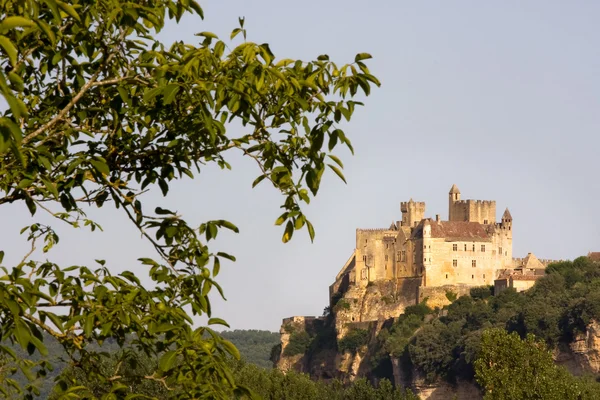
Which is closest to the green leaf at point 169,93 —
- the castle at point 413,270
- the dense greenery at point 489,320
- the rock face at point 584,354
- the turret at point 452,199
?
the dense greenery at point 489,320

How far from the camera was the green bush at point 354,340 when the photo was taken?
11431 cm

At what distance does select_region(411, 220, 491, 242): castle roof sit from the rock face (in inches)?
706

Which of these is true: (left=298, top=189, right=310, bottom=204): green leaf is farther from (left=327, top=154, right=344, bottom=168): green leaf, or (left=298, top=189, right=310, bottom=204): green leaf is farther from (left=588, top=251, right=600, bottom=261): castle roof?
(left=588, top=251, right=600, bottom=261): castle roof

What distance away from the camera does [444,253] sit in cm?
11006

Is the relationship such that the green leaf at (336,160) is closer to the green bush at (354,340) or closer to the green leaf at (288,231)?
the green leaf at (288,231)

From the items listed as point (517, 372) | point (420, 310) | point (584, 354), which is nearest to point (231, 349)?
point (517, 372)

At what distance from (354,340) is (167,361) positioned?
107 meters

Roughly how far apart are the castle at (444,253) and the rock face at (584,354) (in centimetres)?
1206

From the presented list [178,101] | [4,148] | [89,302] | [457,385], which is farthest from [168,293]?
[457,385]

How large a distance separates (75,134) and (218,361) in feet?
7.57

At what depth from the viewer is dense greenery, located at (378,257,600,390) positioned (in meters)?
96.2

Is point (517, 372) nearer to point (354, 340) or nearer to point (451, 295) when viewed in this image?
point (451, 295)

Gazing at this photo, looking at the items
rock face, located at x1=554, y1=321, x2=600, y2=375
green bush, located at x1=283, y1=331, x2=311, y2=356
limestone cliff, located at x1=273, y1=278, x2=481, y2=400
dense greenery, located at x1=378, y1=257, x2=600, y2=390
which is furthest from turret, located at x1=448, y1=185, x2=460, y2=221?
rock face, located at x1=554, y1=321, x2=600, y2=375

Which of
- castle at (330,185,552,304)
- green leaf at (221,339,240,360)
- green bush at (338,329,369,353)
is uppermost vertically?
castle at (330,185,552,304)
